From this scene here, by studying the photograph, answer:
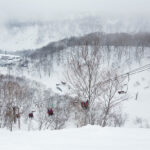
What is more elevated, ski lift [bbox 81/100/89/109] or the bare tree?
the bare tree

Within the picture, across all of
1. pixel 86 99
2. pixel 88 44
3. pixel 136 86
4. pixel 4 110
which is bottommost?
pixel 136 86

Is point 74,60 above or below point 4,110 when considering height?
above

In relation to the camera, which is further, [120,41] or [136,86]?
[120,41]

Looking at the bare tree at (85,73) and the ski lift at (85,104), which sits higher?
the bare tree at (85,73)

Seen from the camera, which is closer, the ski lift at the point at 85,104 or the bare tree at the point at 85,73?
the bare tree at the point at 85,73

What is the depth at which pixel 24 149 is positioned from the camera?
8.56 ft

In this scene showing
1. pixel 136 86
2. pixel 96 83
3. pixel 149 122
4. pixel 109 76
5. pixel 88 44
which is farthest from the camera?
pixel 136 86

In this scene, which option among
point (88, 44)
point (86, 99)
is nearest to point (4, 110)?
point (86, 99)

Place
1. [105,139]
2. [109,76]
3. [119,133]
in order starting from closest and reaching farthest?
[105,139] < [119,133] < [109,76]

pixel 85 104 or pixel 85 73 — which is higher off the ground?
pixel 85 73

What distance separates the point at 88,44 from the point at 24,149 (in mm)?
5146

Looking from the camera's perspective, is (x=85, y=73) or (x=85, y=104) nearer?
(x=85, y=73)

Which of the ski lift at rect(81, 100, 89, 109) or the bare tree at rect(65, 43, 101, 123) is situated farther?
the ski lift at rect(81, 100, 89, 109)

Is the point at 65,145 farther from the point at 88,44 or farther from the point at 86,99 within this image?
the point at 88,44
